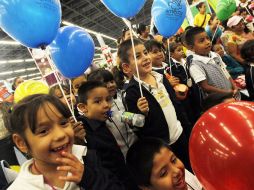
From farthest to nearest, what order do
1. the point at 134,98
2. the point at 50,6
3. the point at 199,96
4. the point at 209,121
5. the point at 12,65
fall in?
the point at 12,65
the point at 199,96
the point at 134,98
the point at 50,6
the point at 209,121

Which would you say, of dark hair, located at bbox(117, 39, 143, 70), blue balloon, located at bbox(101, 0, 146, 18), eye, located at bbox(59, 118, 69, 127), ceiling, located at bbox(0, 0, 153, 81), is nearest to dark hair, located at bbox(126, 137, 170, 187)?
eye, located at bbox(59, 118, 69, 127)

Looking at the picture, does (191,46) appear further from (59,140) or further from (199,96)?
(59,140)

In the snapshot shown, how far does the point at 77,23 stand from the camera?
46.9 ft

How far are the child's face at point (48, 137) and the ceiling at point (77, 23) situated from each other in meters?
10.6

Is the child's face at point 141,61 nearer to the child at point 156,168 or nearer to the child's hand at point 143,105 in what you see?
Result: the child's hand at point 143,105

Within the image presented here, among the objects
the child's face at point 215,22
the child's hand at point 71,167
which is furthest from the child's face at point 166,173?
the child's face at point 215,22

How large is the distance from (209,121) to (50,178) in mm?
746

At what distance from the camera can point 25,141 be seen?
1.25 meters

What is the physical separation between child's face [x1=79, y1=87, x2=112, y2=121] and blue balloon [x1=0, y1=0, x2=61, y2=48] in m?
0.45

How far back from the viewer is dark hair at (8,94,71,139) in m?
1.22

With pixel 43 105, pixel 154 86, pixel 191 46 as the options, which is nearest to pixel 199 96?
pixel 191 46

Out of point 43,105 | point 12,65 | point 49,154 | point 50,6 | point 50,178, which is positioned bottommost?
point 12,65

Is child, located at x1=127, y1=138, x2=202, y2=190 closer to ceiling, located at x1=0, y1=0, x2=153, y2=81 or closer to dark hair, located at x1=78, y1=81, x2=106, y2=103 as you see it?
dark hair, located at x1=78, y1=81, x2=106, y2=103

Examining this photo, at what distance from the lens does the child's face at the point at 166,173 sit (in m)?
1.43
